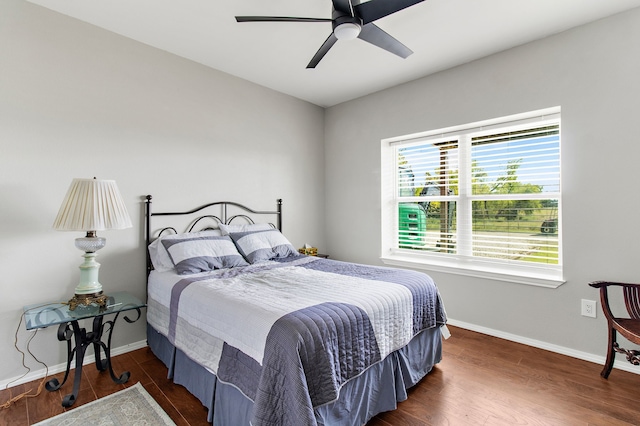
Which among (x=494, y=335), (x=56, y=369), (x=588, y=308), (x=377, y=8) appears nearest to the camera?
(x=377, y=8)

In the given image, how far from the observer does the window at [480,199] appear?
284 cm

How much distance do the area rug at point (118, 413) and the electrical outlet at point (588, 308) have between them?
3.05 m

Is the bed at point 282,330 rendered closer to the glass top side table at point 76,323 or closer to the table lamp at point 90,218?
the glass top side table at point 76,323

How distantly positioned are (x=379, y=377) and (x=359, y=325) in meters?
0.41

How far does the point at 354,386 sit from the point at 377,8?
2.08 m

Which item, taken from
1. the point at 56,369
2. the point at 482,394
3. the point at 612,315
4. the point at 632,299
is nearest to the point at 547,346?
the point at 612,315

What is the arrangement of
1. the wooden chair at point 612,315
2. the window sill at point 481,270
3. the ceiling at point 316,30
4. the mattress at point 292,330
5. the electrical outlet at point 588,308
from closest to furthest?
the mattress at point 292,330 < the wooden chair at point 612,315 < the ceiling at point 316,30 < the electrical outlet at point 588,308 < the window sill at point 481,270

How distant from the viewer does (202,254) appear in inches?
103

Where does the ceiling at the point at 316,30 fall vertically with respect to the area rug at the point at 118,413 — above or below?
above

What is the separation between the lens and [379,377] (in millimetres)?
1813

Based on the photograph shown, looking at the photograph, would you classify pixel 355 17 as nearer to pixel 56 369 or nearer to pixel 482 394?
pixel 482 394

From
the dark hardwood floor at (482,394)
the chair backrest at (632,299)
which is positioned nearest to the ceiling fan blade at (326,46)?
the dark hardwood floor at (482,394)

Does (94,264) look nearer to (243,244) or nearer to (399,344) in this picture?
(243,244)

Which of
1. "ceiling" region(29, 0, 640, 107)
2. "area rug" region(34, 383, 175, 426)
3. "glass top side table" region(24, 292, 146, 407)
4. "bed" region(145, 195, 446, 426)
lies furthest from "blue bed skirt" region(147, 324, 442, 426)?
"ceiling" region(29, 0, 640, 107)
